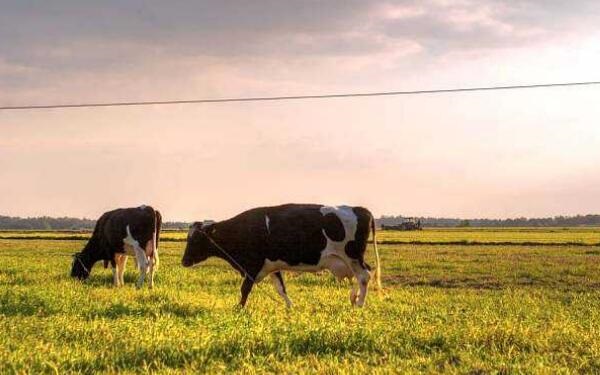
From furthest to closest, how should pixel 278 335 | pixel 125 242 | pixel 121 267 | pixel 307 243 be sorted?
1. pixel 121 267
2. pixel 125 242
3. pixel 307 243
4. pixel 278 335

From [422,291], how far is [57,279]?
10682 millimetres

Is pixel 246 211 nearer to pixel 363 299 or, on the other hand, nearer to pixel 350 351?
pixel 363 299

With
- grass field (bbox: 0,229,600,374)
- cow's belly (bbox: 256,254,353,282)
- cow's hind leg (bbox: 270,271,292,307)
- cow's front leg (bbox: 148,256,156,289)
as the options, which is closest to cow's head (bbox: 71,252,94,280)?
cow's front leg (bbox: 148,256,156,289)

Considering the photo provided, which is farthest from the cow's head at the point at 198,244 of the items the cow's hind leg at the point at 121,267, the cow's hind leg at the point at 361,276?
the cow's hind leg at the point at 121,267

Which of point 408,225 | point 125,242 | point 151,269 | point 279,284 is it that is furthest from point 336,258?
point 408,225

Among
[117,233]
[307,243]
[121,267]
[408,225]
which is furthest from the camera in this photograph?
[408,225]

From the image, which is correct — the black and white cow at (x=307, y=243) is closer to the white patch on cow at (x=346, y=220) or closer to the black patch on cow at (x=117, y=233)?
the white patch on cow at (x=346, y=220)

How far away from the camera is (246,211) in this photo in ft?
52.2

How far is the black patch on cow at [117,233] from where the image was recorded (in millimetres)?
20016

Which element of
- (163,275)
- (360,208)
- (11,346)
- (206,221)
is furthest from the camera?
(163,275)

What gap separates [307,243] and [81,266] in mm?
9286

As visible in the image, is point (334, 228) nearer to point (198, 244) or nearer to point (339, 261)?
point (339, 261)

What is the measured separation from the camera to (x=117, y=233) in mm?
20203

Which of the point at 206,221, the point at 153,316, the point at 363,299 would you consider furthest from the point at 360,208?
the point at 153,316
